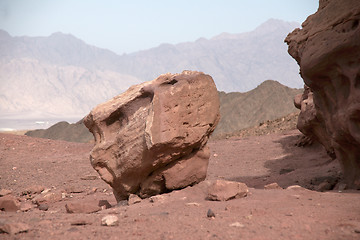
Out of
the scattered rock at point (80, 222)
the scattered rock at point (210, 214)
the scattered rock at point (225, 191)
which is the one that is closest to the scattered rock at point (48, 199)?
the scattered rock at point (225, 191)

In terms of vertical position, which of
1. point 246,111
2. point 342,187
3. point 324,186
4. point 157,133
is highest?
point 157,133

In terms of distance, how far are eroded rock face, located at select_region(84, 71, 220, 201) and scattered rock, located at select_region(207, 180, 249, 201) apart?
1.11 m

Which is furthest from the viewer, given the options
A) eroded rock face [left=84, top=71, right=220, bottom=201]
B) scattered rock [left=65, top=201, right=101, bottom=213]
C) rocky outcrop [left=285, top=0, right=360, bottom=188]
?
rocky outcrop [left=285, top=0, right=360, bottom=188]

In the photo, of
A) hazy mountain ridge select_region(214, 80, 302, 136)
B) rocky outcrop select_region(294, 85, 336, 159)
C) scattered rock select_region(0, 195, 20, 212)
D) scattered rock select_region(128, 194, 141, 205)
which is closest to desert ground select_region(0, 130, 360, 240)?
scattered rock select_region(128, 194, 141, 205)

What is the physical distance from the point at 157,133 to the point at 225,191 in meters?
1.61

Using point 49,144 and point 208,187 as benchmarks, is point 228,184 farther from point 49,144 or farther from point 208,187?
point 49,144

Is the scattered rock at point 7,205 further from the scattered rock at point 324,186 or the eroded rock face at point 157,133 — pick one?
the scattered rock at point 324,186

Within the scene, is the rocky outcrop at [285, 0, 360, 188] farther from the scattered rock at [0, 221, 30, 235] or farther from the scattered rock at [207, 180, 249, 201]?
the scattered rock at [0, 221, 30, 235]

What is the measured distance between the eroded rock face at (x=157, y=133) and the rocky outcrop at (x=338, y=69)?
2.28 m

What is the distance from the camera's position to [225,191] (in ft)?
23.7

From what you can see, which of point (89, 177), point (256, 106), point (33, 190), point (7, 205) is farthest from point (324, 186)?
point (256, 106)

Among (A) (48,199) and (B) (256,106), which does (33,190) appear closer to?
(A) (48,199)

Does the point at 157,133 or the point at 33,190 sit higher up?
the point at 157,133

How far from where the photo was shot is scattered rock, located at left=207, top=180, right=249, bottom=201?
7.09m
